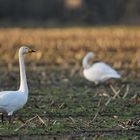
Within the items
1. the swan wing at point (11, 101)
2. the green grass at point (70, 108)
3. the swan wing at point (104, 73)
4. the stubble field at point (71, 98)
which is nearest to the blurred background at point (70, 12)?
the stubble field at point (71, 98)

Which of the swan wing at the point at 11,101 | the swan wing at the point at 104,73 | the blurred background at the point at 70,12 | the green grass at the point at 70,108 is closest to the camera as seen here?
the green grass at the point at 70,108

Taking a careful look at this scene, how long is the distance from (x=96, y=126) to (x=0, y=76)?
8.92 meters

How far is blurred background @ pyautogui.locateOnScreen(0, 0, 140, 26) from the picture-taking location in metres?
66.2

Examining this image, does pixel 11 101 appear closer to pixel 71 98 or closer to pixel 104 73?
pixel 71 98

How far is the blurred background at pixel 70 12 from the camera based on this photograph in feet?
217

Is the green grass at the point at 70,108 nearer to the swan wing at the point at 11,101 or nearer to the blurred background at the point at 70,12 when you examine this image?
the swan wing at the point at 11,101

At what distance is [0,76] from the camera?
1977 cm

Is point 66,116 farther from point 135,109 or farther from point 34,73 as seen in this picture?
point 34,73

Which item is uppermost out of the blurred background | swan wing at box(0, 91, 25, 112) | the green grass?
the blurred background

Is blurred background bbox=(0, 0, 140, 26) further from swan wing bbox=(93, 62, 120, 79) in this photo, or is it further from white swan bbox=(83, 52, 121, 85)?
swan wing bbox=(93, 62, 120, 79)

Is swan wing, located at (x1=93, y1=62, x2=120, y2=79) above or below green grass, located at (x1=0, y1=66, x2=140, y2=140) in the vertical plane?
above

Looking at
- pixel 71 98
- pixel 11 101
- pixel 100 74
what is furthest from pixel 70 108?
pixel 100 74

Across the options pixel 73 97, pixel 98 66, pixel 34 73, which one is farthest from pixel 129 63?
pixel 73 97

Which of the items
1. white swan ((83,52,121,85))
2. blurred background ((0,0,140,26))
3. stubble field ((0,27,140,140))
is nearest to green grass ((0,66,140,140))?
stubble field ((0,27,140,140))
